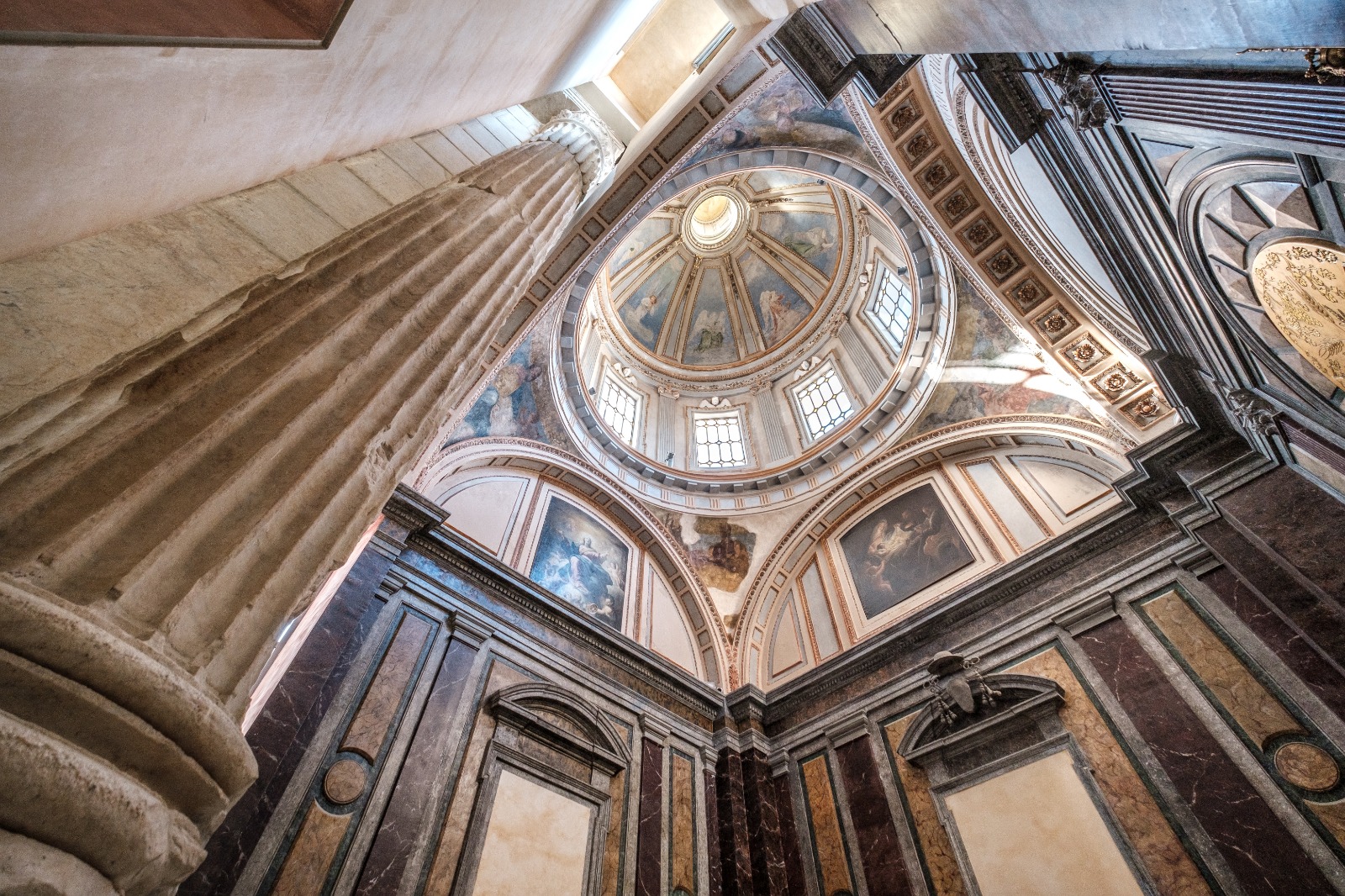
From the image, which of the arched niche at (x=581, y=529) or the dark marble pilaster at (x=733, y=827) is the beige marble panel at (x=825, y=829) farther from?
the arched niche at (x=581, y=529)

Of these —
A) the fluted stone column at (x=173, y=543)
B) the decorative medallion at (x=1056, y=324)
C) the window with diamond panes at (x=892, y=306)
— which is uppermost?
the window with diamond panes at (x=892, y=306)

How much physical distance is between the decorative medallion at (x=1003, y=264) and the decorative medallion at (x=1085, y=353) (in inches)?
49.7

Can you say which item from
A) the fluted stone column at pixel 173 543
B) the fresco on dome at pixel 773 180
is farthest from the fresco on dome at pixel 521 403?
the fresco on dome at pixel 773 180

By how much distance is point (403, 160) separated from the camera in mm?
3016

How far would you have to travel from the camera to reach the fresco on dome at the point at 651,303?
16.6 meters

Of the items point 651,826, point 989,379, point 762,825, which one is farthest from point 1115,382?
point 651,826

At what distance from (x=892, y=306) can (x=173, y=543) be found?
13239mm

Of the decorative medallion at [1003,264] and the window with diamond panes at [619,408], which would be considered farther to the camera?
the window with diamond panes at [619,408]

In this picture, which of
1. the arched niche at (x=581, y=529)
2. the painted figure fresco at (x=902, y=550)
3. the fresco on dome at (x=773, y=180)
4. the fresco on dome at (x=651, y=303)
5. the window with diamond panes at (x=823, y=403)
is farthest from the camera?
the fresco on dome at (x=651, y=303)

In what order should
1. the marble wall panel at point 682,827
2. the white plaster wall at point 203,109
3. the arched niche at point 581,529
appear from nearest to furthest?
the white plaster wall at point 203,109, the marble wall panel at point 682,827, the arched niche at point 581,529

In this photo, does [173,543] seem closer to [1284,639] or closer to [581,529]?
[1284,639]

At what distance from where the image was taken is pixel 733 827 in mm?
7914

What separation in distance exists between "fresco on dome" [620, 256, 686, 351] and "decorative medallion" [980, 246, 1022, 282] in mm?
9513

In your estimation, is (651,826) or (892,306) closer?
(651,826)
